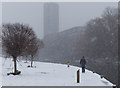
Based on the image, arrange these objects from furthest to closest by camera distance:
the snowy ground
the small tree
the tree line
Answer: the tree line < the small tree < the snowy ground

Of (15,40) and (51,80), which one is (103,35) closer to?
(15,40)

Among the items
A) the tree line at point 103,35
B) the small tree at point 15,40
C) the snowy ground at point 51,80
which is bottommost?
the snowy ground at point 51,80

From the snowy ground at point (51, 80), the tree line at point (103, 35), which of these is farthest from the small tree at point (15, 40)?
the tree line at point (103, 35)

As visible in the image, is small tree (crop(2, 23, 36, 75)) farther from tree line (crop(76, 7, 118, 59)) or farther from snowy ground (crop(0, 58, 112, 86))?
tree line (crop(76, 7, 118, 59))

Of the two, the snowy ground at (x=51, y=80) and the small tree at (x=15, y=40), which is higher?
the small tree at (x=15, y=40)

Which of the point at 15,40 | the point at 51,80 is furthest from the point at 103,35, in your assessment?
the point at 51,80

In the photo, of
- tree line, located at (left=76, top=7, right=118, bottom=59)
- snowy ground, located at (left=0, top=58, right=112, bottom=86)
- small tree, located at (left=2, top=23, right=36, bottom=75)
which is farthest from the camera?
tree line, located at (left=76, top=7, right=118, bottom=59)

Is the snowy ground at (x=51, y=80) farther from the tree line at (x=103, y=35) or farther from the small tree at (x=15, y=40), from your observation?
the tree line at (x=103, y=35)

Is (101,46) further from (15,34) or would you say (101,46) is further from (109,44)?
(15,34)

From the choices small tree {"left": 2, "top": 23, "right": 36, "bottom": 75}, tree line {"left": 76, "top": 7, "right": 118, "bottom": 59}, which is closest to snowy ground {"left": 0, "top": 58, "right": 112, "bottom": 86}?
small tree {"left": 2, "top": 23, "right": 36, "bottom": 75}

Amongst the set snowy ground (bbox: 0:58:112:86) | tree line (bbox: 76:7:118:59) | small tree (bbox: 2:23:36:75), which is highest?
tree line (bbox: 76:7:118:59)

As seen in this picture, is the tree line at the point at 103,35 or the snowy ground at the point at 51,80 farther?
the tree line at the point at 103,35

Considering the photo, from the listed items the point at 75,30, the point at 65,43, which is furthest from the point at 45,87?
the point at 75,30

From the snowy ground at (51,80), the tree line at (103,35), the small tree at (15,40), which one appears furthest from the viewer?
the tree line at (103,35)
